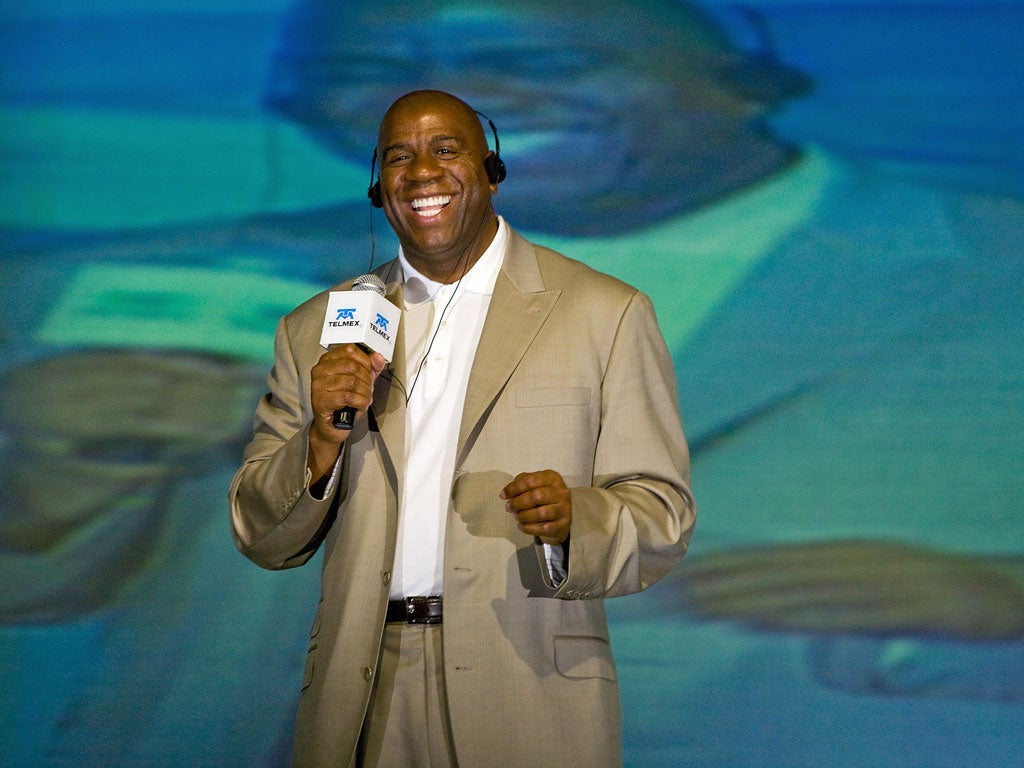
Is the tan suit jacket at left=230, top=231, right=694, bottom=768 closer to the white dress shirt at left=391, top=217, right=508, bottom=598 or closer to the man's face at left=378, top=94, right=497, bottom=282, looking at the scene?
the white dress shirt at left=391, top=217, right=508, bottom=598

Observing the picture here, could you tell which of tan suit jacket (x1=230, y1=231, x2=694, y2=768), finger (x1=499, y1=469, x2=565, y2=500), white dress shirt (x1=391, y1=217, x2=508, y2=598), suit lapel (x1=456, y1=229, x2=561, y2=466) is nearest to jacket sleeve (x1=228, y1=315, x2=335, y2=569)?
tan suit jacket (x1=230, y1=231, x2=694, y2=768)

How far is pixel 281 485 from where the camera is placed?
6.13 feet

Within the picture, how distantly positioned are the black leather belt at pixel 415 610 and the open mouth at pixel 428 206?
681mm

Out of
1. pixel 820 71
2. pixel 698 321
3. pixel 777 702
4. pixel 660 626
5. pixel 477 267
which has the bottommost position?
pixel 777 702

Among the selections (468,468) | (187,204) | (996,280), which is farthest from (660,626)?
(187,204)

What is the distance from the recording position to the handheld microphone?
1775 millimetres

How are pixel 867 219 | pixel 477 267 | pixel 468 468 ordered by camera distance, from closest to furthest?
pixel 468 468, pixel 477 267, pixel 867 219

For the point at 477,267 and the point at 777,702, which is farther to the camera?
the point at 777,702

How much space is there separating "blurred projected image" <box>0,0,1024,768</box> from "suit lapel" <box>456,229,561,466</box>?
4.76ft

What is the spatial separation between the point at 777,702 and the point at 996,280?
1.38m

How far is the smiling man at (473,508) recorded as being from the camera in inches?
70.9

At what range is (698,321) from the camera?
11.4ft

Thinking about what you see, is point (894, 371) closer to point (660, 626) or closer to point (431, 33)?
point (660, 626)

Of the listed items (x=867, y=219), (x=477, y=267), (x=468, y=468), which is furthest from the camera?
(x=867, y=219)
